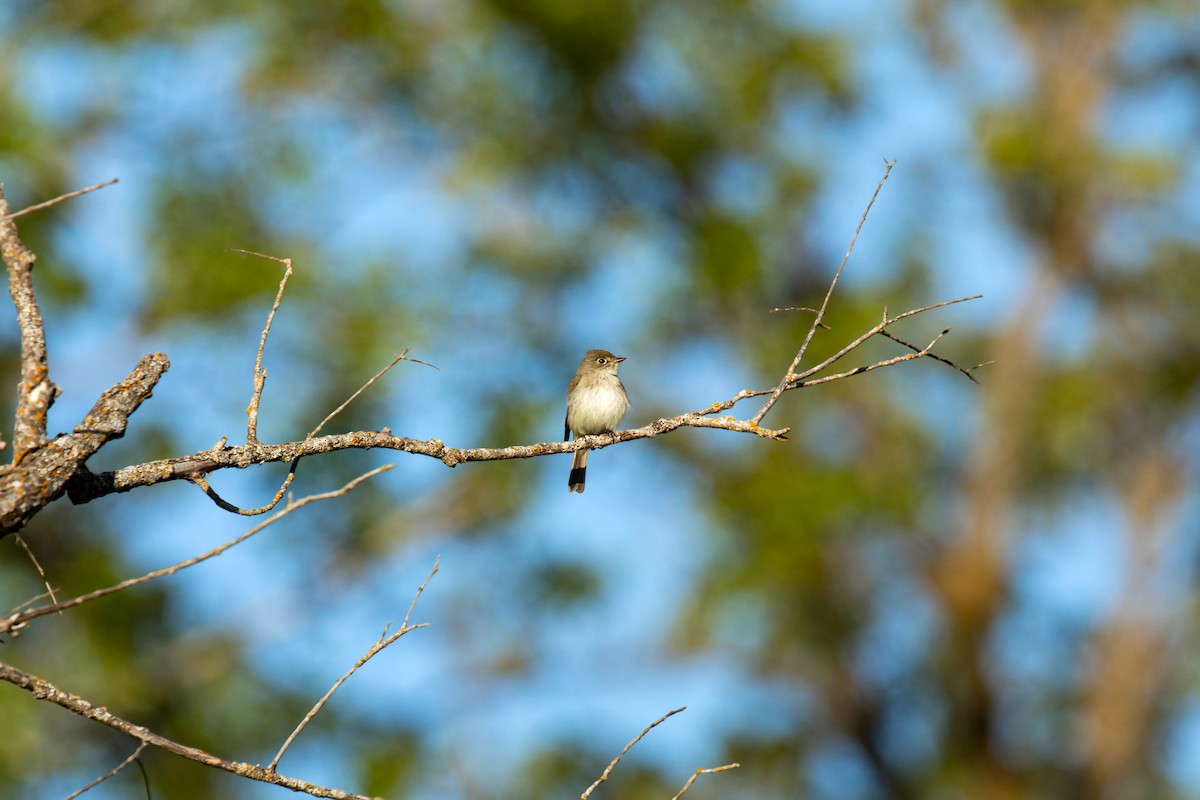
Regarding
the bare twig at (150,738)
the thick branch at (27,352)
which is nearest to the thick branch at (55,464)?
the thick branch at (27,352)

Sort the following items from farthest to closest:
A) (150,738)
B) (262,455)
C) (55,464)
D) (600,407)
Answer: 1. (600,407)
2. (262,455)
3. (55,464)
4. (150,738)

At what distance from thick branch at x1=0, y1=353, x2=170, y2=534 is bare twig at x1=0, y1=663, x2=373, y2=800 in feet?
1.36

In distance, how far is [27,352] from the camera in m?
3.84

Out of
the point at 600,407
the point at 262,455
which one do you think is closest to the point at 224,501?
the point at 262,455

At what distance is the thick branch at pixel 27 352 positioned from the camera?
3770 mm

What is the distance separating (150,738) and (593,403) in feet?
21.5

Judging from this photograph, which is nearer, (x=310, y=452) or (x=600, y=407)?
(x=310, y=452)

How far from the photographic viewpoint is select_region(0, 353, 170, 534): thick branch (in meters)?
3.68

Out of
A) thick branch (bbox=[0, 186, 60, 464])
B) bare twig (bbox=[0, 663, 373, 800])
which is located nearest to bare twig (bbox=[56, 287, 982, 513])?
thick branch (bbox=[0, 186, 60, 464])

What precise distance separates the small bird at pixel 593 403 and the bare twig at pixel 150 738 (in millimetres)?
5935

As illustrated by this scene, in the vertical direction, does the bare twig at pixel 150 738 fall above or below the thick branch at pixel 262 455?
below

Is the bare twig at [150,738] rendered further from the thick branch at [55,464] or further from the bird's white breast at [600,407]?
the bird's white breast at [600,407]

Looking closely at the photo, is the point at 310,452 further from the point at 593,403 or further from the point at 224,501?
the point at 593,403

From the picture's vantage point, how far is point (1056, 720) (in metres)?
23.6
